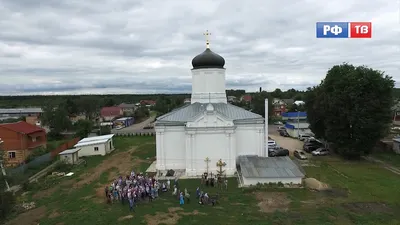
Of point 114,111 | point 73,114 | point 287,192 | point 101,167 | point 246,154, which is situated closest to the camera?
point 287,192

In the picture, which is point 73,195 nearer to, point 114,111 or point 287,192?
point 287,192

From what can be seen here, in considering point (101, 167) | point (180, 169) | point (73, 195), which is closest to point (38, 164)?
point (101, 167)

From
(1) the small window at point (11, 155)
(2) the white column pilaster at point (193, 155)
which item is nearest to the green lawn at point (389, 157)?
(2) the white column pilaster at point (193, 155)

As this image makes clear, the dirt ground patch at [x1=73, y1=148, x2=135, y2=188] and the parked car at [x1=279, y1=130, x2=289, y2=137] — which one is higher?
the parked car at [x1=279, y1=130, x2=289, y2=137]

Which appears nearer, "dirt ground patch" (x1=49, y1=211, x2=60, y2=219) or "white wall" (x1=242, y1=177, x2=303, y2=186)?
"dirt ground patch" (x1=49, y1=211, x2=60, y2=219)

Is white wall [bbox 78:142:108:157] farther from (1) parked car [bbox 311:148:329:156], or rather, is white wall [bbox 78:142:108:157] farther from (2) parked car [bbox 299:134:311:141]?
(2) parked car [bbox 299:134:311:141]

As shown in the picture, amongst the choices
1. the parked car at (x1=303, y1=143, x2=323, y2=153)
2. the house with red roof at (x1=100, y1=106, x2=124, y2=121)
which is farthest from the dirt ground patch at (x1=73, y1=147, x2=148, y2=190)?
the house with red roof at (x1=100, y1=106, x2=124, y2=121)
